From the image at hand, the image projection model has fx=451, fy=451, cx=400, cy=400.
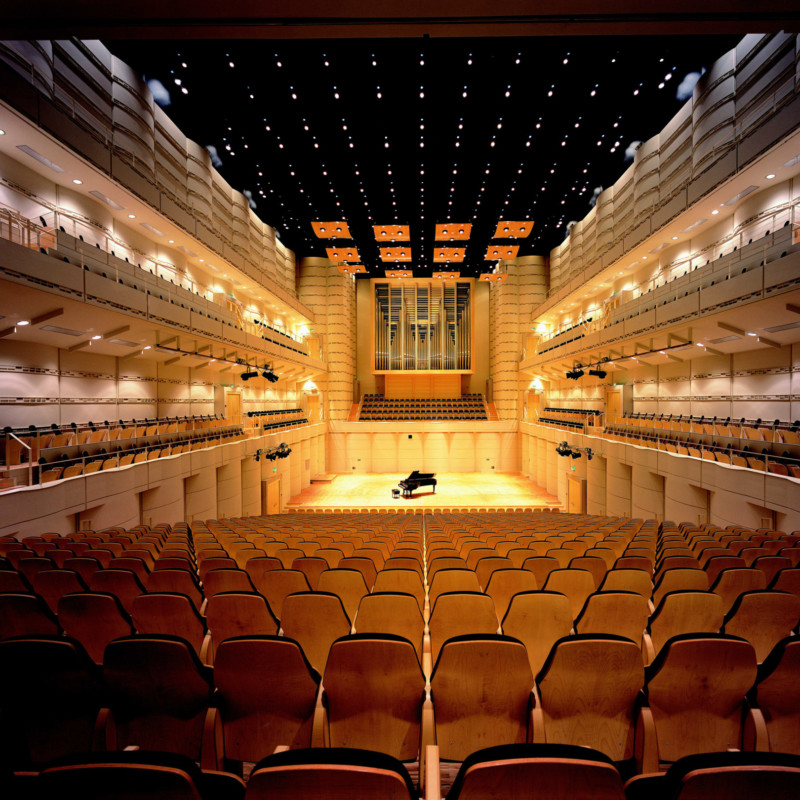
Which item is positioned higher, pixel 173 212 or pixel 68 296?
pixel 173 212

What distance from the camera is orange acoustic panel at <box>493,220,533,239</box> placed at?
15.6 m

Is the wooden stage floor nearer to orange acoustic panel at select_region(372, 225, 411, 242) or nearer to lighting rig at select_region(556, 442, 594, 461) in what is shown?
lighting rig at select_region(556, 442, 594, 461)

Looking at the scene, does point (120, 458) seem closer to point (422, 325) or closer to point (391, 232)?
point (391, 232)

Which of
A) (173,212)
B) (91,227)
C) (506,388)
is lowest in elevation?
(506,388)

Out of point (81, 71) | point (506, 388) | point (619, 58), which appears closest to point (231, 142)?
point (81, 71)

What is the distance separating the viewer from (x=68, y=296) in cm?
765

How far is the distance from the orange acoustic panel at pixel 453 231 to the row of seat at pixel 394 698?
15.7m

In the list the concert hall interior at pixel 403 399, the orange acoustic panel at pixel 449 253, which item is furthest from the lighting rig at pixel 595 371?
the orange acoustic panel at pixel 449 253

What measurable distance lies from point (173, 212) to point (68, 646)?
43.6 ft

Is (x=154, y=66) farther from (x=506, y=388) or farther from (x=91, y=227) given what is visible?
(x=506, y=388)

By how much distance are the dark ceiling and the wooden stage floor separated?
10929 mm

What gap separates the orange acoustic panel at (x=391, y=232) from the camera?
15.4 meters

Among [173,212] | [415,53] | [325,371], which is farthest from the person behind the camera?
[325,371]

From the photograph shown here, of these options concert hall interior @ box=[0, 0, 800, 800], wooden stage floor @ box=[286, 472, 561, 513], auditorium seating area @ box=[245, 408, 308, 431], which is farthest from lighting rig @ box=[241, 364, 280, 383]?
wooden stage floor @ box=[286, 472, 561, 513]
